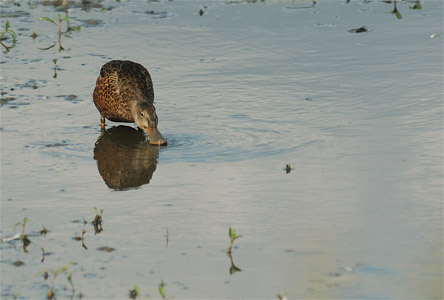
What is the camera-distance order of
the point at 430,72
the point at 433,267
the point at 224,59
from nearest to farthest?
1. the point at 433,267
2. the point at 430,72
3. the point at 224,59

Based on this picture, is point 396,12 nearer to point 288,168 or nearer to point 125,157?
point 125,157

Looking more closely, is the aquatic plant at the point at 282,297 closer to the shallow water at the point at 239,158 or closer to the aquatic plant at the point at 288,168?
the shallow water at the point at 239,158

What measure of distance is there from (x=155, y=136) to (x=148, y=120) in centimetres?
32

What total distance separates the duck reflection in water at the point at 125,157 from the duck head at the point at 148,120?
85 millimetres

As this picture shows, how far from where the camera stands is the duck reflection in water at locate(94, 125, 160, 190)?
8359mm

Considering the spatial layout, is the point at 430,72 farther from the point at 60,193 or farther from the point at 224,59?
the point at 60,193

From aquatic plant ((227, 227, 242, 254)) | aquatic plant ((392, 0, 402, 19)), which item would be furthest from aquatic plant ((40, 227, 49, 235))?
aquatic plant ((392, 0, 402, 19))

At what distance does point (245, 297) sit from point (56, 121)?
16.6 ft

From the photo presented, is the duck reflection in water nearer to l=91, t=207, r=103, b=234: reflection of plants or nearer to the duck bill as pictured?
the duck bill

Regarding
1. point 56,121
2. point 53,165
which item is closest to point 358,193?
point 53,165

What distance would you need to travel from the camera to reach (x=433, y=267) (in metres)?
6.18

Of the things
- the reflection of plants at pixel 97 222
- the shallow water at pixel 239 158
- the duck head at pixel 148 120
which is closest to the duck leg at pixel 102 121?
the shallow water at pixel 239 158

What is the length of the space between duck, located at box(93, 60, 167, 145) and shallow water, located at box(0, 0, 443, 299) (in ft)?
0.76

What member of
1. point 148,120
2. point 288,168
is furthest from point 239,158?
point 148,120
